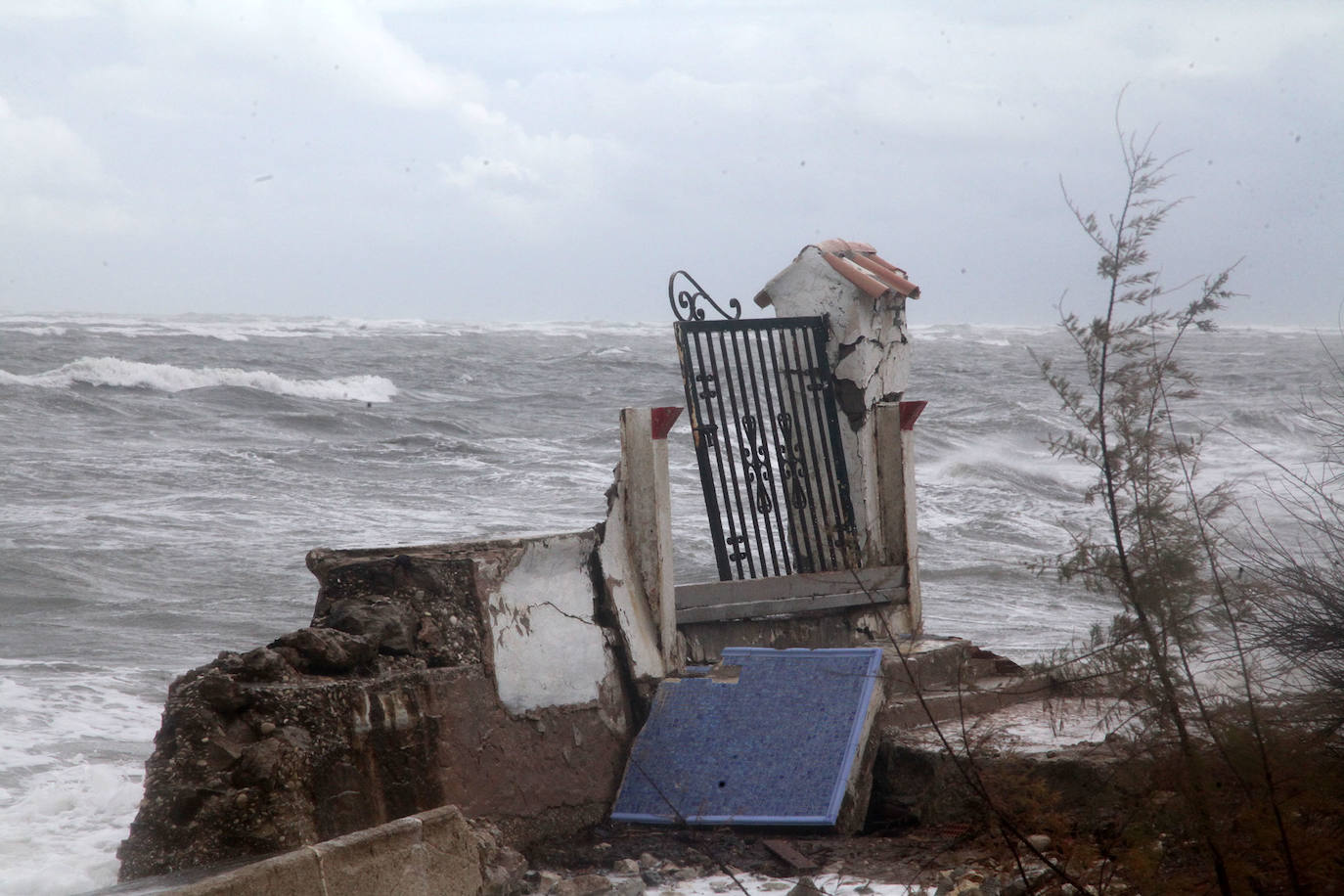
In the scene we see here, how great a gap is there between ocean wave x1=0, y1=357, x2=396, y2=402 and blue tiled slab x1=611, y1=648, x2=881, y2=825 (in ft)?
77.2

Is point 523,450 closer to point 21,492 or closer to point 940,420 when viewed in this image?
point 21,492

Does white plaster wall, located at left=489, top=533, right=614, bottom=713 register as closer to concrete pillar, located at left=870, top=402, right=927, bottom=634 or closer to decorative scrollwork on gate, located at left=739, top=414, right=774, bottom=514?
decorative scrollwork on gate, located at left=739, top=414, right=774, bottom=514

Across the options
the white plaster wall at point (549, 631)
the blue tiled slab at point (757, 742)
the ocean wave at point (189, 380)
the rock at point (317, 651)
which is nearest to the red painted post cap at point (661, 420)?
the white plaster wall at point (549, 631)

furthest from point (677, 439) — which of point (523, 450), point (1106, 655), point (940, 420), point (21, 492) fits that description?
point (1106, 655)

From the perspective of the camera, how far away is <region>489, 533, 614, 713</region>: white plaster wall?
424 centimetres

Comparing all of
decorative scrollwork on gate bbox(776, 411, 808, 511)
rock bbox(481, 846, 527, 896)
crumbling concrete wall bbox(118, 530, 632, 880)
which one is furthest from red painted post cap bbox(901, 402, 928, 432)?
rock bbox(481, 846, 527, 896)

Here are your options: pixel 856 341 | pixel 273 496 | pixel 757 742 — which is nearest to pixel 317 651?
pixel 757 742

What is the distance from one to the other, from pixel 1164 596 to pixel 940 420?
937 inches

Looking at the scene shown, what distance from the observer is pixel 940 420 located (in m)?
26.2

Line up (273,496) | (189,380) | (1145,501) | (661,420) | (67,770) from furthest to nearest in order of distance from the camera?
(189,380), (273,496), (67,770), (661,420), (1145,501)

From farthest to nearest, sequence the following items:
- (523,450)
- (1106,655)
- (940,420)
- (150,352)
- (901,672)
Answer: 1. (150,352)
2. (940,420)
3. (523,450)
4. (901,672)
5. (1106,655)

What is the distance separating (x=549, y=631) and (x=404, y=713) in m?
0.75

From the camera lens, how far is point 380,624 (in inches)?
157

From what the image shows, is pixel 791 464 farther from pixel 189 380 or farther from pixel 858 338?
pixel 189 380
